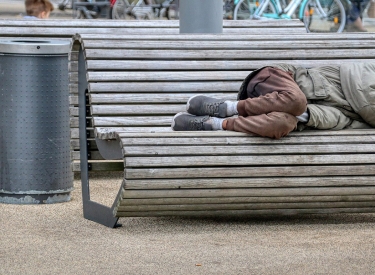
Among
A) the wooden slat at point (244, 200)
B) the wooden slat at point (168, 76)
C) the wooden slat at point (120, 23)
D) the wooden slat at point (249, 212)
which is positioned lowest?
the wooden slat at point (249, 212)

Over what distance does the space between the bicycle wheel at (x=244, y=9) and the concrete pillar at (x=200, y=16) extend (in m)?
9.34

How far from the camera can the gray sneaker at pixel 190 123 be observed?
506 cm

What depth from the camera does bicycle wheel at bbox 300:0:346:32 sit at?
1616 centimetres

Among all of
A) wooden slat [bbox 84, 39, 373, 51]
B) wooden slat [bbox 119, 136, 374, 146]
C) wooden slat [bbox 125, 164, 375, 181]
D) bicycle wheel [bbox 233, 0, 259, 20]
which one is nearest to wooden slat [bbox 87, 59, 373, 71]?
wooden slat [bbox 84, 39, 373, 51]

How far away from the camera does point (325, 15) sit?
16156mm

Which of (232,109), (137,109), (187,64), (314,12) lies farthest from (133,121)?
(314,12)

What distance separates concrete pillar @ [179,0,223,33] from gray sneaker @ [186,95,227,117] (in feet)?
5.32

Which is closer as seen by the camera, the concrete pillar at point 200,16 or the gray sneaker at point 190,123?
the gray sneaker at point 190,123

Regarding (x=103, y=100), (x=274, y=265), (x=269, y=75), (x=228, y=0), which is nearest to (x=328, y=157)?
(x=269, y=75)

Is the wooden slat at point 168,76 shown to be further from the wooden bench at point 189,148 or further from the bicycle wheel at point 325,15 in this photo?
the bicycle wheel at point 325,15

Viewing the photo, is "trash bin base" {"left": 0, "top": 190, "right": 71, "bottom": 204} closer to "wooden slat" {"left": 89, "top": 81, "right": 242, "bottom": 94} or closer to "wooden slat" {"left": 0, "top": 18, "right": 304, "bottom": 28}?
"wooden slat" {"left": 89, "top": 81, "right": 242, "bottom": 94}

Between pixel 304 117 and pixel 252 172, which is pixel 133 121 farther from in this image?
pixel 304 117

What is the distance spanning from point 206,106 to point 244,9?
1126 cm

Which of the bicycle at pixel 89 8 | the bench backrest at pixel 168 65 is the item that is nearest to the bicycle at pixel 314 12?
the bicycle at pixel 89 8
